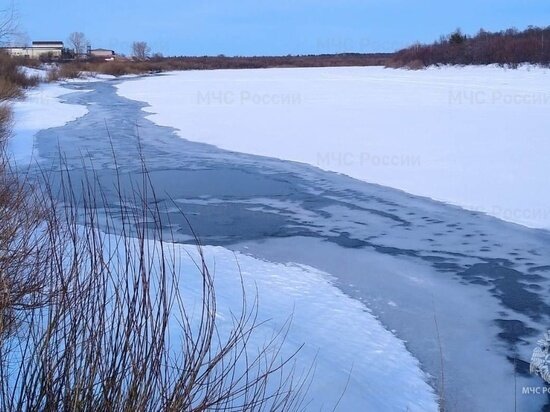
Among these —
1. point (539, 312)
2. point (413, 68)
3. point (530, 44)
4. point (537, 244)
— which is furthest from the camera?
point (413, 68)

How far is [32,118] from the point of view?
1905 cm

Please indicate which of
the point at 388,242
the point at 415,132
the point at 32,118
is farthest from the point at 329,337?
the point at 32,118

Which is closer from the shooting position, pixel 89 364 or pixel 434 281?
pixel 89 364

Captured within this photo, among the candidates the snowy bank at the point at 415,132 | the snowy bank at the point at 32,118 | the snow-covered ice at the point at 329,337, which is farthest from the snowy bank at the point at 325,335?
the snowy bank at the point at 32,118

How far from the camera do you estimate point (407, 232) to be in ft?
24.0

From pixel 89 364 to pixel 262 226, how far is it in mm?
5578

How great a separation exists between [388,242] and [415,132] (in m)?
7.08

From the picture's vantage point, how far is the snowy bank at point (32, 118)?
1334 centimetres

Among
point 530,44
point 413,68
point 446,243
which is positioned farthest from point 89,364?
point 413,68

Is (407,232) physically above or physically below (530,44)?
below

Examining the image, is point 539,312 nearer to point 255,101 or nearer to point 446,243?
point 446,243

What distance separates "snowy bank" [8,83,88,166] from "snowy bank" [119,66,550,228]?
2736mm

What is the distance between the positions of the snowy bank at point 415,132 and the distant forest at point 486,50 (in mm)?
2260

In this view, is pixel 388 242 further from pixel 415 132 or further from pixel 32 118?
pixel 32 118
